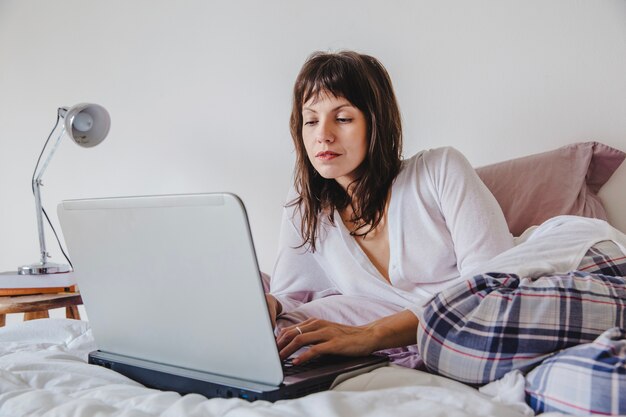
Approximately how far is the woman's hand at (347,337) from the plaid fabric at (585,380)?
0.86 ft

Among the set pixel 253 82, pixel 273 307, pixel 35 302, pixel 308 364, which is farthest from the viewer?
pixel 253 82

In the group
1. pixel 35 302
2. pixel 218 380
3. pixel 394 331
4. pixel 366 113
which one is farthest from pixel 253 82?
pixel 218 380

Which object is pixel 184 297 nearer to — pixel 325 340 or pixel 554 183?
pixel 325 340

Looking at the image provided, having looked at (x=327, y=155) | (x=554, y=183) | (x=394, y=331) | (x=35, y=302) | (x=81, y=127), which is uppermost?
(x=81, y=127)

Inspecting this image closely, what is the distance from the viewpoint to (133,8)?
8.11ft

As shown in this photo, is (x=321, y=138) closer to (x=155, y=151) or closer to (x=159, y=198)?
(x=159, y=198)

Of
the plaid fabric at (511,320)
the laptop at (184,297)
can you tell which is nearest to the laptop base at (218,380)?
the laptop at (184,297)

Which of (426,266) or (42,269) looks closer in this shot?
(426,266)

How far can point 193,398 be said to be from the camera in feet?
2.66

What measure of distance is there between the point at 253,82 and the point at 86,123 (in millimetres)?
541

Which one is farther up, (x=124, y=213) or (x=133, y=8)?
(x=133, y=8)

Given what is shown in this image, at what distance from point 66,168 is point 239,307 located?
2.07m

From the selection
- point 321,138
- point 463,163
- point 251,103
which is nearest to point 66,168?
point 251,103

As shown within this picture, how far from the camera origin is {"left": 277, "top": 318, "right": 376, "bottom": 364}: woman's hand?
0.96 m
